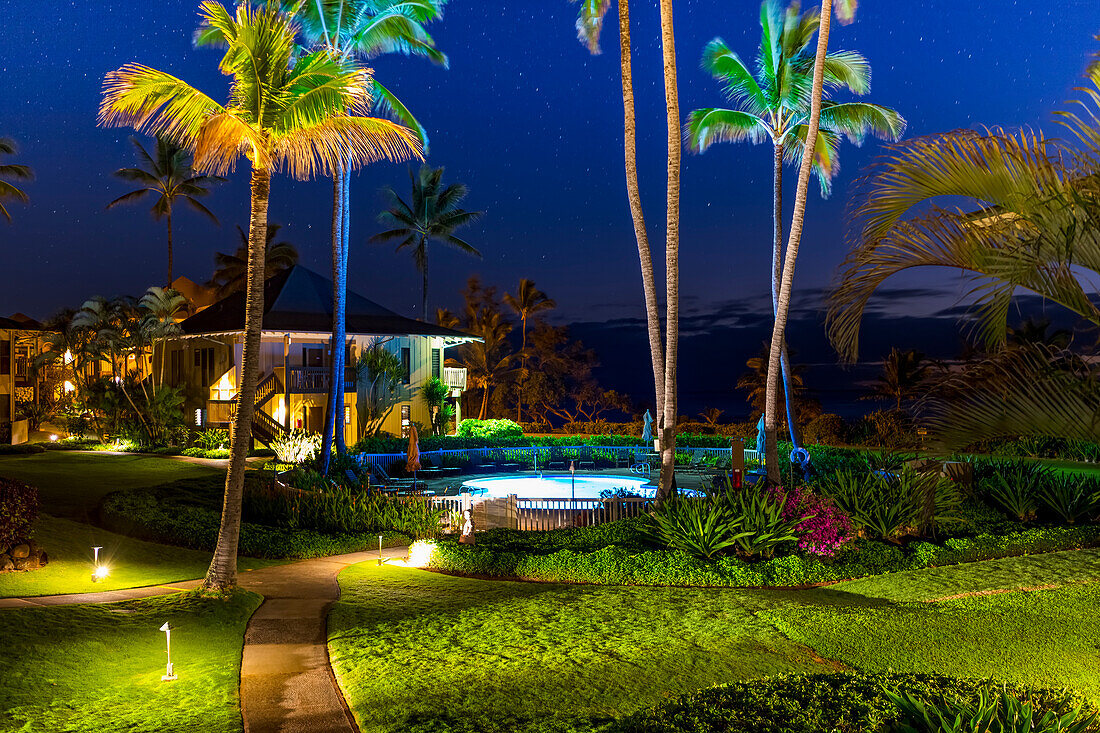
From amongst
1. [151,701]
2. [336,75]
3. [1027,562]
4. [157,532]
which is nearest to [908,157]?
[151,701]

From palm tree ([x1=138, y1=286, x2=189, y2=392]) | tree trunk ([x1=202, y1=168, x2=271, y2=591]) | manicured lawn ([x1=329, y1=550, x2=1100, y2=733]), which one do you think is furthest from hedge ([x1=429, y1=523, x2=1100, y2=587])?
palm tree ([x1=138, y1=286, x2=189, y2=392])

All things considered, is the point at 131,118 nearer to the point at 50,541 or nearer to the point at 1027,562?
the point at 50,541

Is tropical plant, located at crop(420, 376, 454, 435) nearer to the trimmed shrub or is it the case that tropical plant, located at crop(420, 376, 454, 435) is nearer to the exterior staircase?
the exterior staircase

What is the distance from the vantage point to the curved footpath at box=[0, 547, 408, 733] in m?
6.84

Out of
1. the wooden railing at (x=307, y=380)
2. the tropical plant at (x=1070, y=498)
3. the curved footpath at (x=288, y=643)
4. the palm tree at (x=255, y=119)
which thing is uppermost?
the palm tree at (x=255, y=119)

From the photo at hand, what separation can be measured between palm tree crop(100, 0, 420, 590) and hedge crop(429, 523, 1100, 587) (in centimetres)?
387

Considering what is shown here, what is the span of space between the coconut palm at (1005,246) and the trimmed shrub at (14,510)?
520 inches

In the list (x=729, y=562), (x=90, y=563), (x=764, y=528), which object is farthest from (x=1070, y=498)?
(x=90, y=563)

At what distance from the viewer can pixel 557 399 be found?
2045 inches

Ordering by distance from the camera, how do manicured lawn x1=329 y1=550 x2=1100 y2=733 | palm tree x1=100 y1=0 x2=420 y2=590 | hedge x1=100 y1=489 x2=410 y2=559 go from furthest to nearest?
hedge x1=100 y1=489 x2=410 y2=559
palm tree x1=100 y1=0 x2=420 y2=590
manicured lawn x1=329 y1=550 x2=1100 y2=733

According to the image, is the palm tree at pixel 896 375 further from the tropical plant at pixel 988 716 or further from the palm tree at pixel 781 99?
the tropical plant at pixel 988 716

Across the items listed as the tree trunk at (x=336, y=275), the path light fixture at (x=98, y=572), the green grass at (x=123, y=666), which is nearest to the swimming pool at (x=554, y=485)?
the tree trunk at (x=336, y=275)

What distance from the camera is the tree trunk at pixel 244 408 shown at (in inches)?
447

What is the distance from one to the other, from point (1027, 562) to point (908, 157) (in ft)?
29.9
